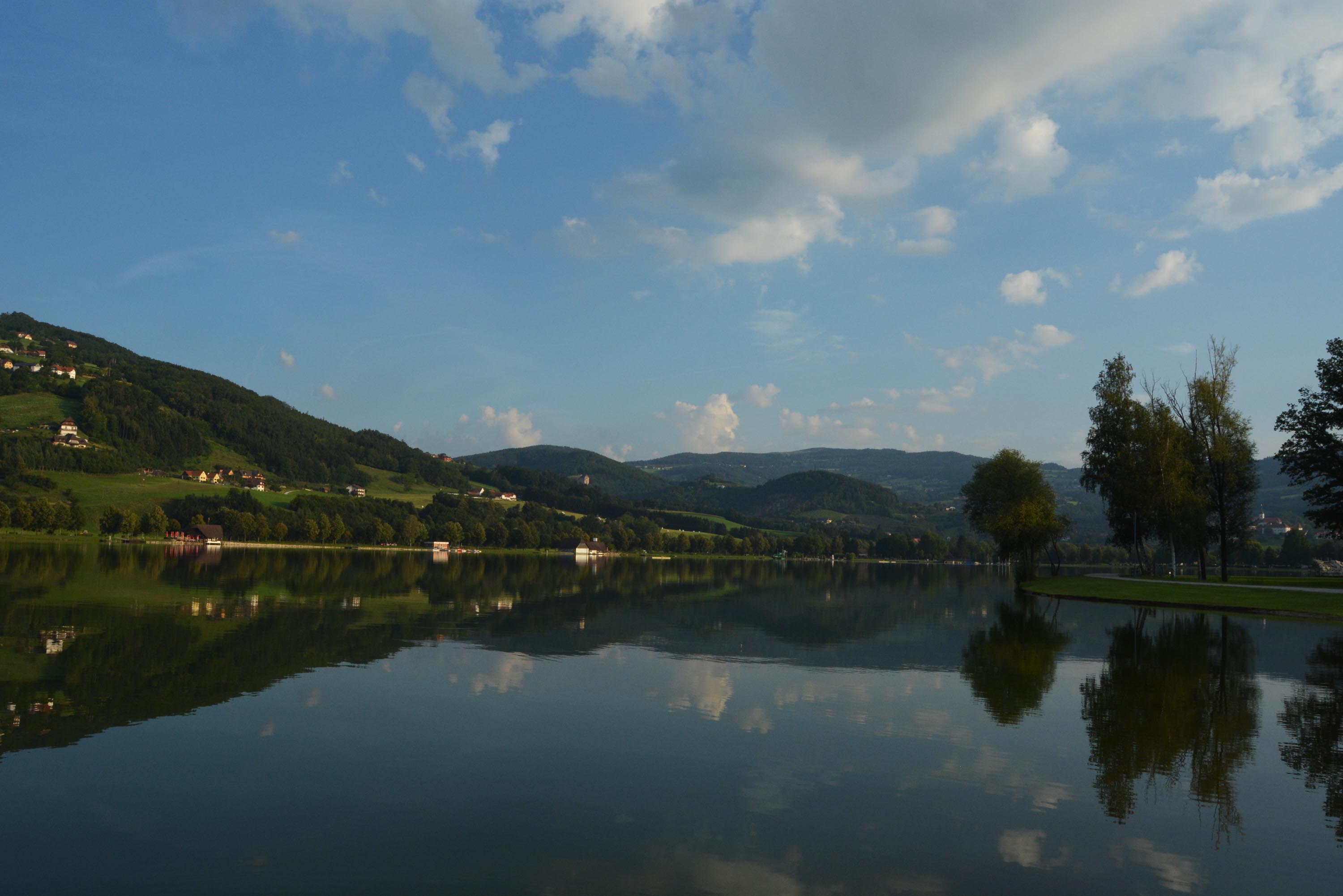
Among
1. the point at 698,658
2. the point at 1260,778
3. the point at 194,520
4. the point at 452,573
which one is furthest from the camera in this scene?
the point at 194,520

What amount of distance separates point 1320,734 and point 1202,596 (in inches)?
1763

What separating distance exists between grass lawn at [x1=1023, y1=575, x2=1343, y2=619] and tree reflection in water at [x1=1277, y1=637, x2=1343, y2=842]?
23744mm

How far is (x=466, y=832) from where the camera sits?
35.9 feet

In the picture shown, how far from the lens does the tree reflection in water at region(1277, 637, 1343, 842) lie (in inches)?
546

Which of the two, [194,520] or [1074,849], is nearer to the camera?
[1074,849]

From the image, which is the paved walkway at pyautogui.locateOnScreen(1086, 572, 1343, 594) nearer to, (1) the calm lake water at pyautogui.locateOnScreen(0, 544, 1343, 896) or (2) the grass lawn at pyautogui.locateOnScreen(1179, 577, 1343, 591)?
(2) the grass lawn at pyautogui.locateOnScreen(1179, 577, 1343, 591)

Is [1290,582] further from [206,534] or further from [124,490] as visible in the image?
[124,490]

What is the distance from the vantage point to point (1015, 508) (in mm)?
83688

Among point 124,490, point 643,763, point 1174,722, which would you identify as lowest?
point 643,763

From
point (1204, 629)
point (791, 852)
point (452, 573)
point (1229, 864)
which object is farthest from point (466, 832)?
point (452, 573)

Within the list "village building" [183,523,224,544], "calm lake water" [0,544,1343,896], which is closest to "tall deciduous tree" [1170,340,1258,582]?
"calm lake water" [0,544,1343,896]

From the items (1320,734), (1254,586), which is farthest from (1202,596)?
(1320,734)

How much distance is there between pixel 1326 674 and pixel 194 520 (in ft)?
613

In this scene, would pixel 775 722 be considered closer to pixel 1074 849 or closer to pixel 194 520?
pixel 1074 849
